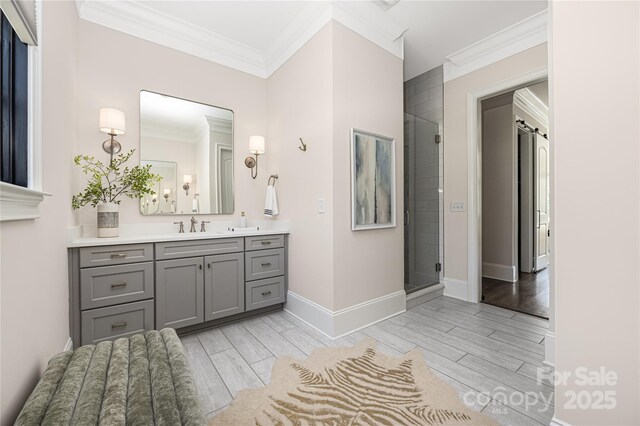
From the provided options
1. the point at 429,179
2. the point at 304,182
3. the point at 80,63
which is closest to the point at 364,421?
the point at 304,182

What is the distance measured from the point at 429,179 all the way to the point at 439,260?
1033 mm

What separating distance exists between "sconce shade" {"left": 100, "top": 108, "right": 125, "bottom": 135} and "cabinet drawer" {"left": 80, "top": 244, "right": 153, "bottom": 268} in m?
0.98

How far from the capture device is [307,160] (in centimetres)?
256

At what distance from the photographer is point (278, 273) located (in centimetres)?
277

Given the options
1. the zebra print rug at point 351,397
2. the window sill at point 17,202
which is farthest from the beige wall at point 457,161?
the window sill at point 17,202

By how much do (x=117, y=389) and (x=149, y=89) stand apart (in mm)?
2547

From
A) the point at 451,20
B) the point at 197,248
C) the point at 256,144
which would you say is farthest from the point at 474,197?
the point at 197,248

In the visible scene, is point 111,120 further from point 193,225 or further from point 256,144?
point 256,144

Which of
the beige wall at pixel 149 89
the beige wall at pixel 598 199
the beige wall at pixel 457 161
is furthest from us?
the beige wall at pixel 457 161

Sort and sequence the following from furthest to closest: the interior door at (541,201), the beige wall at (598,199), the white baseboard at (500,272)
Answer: the interior door at (541,201)
the white baseboard at (500,272)
the beige wall at (598,199)

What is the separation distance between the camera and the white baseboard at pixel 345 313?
90.8 inches

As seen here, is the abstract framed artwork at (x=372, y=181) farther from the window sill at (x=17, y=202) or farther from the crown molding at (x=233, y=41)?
the window sill at (x=17, y=202)

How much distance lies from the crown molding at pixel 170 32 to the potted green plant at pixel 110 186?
1127 millimetres

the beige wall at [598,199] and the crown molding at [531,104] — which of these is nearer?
the beige wall at [598,199]
